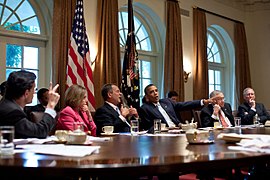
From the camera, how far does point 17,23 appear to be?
5.29 m

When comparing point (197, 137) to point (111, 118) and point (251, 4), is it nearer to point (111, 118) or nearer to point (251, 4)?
point (111, 118)

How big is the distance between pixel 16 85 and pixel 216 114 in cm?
264

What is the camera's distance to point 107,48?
19.0 feet

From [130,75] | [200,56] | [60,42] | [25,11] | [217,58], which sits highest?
[25,11]

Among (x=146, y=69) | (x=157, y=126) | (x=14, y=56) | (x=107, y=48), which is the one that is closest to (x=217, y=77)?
(x=146, y=69)

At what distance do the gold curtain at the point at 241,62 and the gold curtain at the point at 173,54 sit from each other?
2.17 m

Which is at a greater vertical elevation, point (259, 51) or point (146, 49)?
point (259, 51)

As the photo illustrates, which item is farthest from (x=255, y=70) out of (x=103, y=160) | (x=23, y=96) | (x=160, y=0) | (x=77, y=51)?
(x=103, y=160)

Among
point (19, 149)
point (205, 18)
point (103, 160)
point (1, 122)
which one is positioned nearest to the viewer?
point (103, 160)

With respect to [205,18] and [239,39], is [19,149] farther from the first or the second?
[239,39]

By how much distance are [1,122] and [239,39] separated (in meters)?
7.71

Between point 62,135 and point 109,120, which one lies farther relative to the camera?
point 109,120

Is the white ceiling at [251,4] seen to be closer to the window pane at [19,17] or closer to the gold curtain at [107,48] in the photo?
the gold curtain at [107,48]

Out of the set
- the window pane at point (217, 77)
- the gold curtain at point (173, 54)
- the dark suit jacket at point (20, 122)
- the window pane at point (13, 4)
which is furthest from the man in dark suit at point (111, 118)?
the window pane at point (217, 77)
